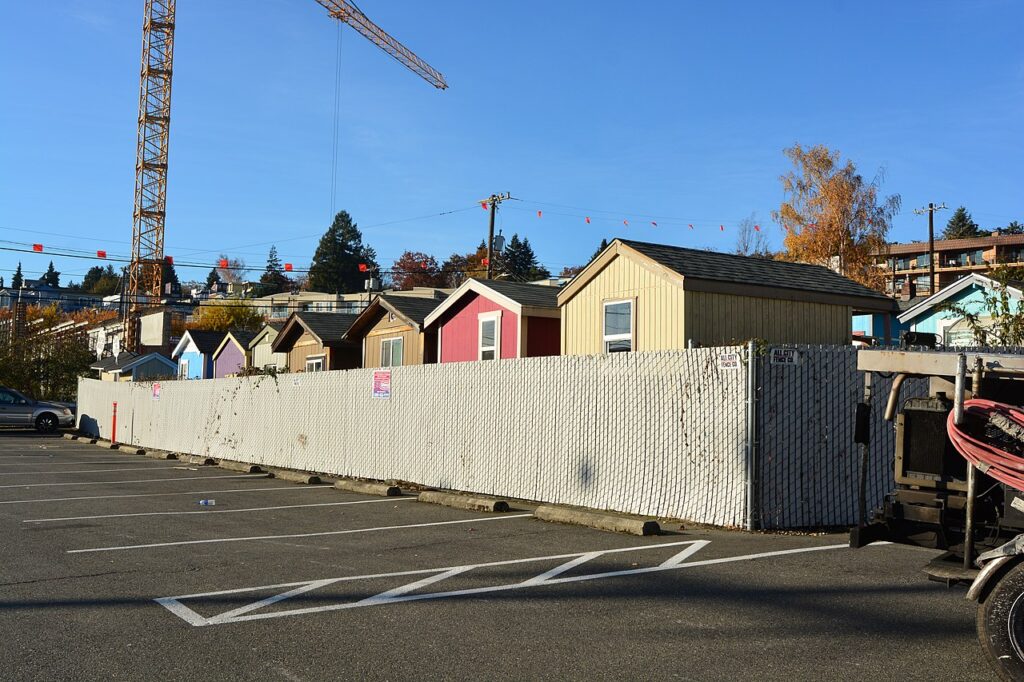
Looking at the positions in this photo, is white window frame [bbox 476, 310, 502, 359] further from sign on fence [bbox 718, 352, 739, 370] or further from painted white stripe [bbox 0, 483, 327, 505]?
sign on fence [bbox 718, 352, 739, 370]

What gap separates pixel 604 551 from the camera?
30.2 feet

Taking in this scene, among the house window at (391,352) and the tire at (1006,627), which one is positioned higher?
the house window at (391,352)

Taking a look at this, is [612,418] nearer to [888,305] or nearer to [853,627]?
[853,627]

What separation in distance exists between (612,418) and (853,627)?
6.13 metres

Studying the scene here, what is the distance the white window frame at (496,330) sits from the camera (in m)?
22.6

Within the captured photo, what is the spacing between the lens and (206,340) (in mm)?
44062

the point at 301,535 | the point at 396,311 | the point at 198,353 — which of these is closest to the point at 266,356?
the point at 198,353

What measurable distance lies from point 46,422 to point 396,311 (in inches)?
768

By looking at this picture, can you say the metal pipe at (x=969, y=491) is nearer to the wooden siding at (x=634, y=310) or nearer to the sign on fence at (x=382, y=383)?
the wooden siding at (x=634, y=310)

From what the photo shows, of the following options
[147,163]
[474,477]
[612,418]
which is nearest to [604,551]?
[612,418]

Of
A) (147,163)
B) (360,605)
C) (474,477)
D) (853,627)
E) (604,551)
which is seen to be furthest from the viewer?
(147,163)

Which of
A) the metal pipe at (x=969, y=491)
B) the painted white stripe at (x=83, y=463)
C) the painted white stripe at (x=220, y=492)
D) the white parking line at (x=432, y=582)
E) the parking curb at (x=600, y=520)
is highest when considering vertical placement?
the metal pipe at (x=969, y=491)

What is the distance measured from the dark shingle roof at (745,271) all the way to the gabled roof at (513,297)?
14.1 ft

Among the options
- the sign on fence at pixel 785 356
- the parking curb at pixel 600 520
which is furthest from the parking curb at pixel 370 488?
the sign on fence at pixel 785 356
